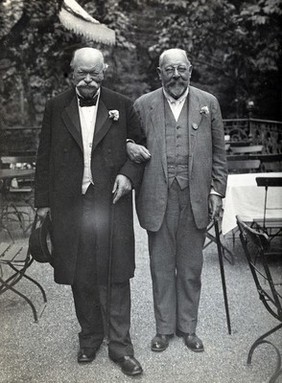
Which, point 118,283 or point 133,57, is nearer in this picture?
point 118,283

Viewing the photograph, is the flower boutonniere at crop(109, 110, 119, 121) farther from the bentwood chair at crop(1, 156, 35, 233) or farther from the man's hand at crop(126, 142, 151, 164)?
the bentwood chair at crop(1, 156, 35, 233)

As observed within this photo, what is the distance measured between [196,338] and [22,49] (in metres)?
7.79

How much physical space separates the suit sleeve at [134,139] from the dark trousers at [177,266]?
35 cm

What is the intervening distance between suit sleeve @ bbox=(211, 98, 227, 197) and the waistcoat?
0.20 metres

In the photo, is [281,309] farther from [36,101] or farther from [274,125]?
[36,101]

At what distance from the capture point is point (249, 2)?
9891 mm

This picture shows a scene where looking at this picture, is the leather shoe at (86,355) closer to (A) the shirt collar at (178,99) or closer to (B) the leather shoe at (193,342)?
(B) the leather shoe at (193,342)

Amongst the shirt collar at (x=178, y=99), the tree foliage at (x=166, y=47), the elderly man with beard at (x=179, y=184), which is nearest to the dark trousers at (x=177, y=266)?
the elderly man with beard at (x=179, y=184)

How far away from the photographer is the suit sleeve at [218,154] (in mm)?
3398

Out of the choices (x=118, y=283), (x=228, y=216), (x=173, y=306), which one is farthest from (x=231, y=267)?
Answer: (x=118, y=283)

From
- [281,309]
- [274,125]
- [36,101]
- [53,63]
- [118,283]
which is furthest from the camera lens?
[36,101]

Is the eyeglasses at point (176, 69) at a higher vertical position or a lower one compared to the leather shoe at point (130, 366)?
higher

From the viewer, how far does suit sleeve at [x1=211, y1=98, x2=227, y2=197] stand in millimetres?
3398

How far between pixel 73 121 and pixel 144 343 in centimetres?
156
